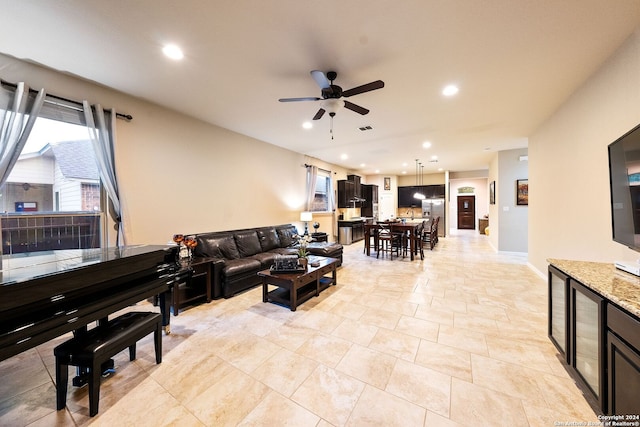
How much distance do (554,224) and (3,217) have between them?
698cm

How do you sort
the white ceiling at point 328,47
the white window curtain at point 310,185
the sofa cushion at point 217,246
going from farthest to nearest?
1. the white window curtain at point 310,185
2. the sofa cushion at point 217,246
3. the white ceiling at point 328,47

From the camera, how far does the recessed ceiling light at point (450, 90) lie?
9.57ft

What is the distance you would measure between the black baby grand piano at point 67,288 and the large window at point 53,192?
942 millimetres

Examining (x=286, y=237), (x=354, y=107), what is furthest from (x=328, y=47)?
(x=286, y=237)

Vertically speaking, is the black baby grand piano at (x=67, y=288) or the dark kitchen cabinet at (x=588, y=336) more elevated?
the black baby grand piano at (x=67, y=288)

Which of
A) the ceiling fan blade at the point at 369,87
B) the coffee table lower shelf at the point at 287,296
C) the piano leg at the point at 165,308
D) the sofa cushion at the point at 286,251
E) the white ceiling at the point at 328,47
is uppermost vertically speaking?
the white ceiling at the point at 328,47

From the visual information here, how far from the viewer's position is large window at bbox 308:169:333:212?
24.5 feet

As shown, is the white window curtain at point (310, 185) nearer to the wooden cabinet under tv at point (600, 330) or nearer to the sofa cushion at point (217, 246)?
the sofa cushion at point (217, 246)

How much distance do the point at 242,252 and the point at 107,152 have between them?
2359mm

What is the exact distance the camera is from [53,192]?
269cm

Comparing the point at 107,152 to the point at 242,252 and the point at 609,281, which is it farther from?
the point at 609,281

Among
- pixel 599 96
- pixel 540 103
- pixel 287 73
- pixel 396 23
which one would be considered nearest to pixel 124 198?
pixel 287 73

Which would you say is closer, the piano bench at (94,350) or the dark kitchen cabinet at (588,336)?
the dark kitchen cabinet at (588,336)

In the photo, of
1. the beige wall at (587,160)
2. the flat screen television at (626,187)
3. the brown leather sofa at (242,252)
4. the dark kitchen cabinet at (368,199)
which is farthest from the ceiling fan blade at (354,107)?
the dark kitchen cabinet at (368,199)
